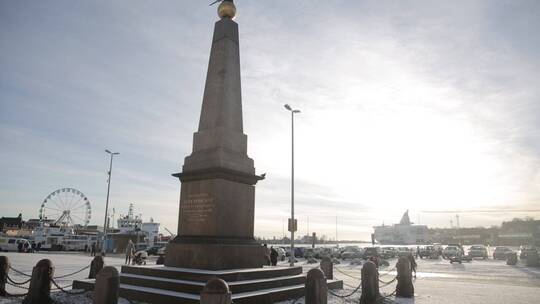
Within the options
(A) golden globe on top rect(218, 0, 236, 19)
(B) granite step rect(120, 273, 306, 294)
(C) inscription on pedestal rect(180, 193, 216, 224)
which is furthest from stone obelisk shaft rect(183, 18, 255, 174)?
(B) granite step rect(120, 273, 306, 294)

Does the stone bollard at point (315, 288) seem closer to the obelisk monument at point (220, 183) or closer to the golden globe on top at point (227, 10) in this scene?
the obelisk monument at point (220, 183)

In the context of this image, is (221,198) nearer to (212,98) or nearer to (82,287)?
(212,98)

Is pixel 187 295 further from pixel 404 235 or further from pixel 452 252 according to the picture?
pixel 404 235

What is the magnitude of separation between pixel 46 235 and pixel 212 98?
62.0 meters

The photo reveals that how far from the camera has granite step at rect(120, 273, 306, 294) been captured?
9.02 m

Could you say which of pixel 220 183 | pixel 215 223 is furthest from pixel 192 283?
pixel 220 183

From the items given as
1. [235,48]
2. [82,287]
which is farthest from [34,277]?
[235,48]

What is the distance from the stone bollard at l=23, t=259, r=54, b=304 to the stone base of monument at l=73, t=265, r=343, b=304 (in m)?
1.60

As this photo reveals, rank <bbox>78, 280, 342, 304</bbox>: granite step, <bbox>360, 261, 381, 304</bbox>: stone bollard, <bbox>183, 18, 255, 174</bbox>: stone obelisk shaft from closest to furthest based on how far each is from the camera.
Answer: <bbox>78, 280, 342, 304</bbox>: granite step < <bbox>360, 261, 381, 304</bbox>: stone bollard < <bbox>183, 18, 255, 174</bbox>: stone obelisk shaft

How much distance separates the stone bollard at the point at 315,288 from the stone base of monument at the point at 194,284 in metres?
1.31

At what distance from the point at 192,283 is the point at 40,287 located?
147 inches

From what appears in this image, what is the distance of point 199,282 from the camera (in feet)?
30.6

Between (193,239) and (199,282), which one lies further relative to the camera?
(193,239)

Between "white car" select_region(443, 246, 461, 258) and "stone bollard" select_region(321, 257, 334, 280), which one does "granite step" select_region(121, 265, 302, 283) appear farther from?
"white car" select_region(443, 246, 461, 258)
